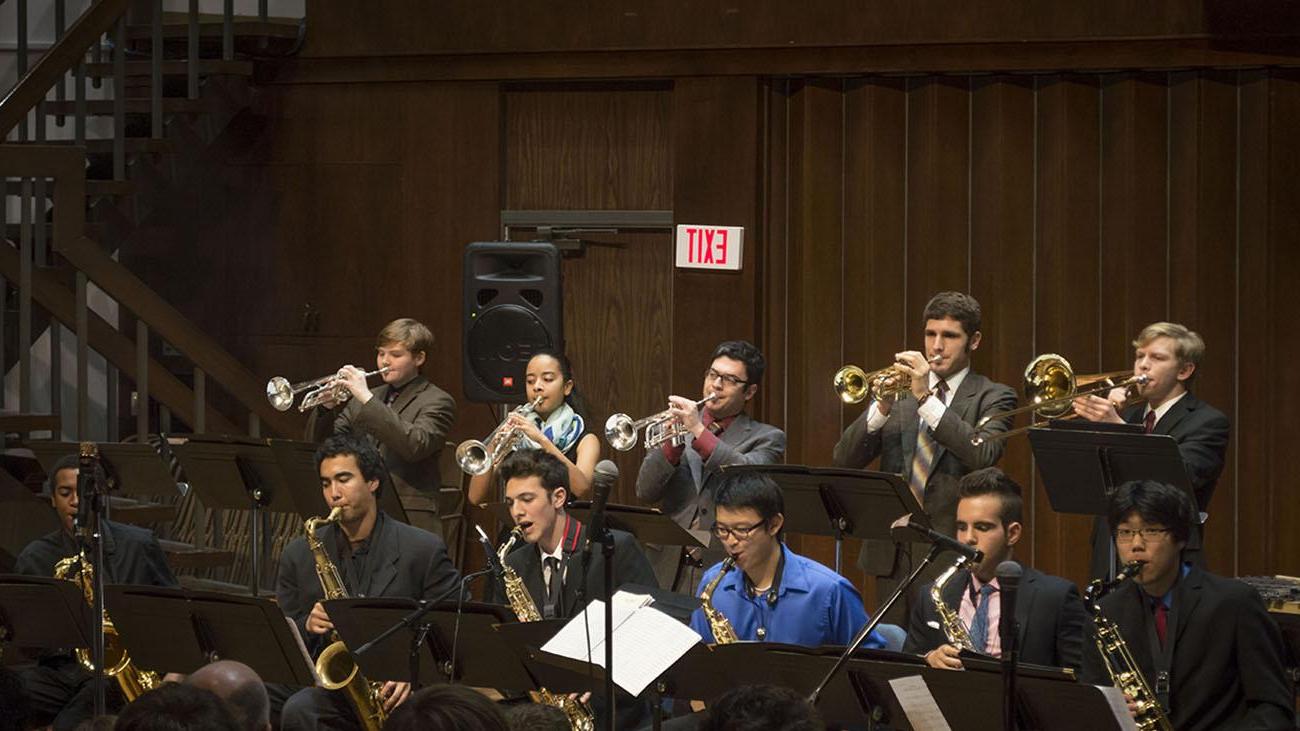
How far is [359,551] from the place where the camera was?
600 centimetres

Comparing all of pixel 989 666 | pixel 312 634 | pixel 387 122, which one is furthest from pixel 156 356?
pixel 989 666

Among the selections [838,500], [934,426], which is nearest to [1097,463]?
[934,426]

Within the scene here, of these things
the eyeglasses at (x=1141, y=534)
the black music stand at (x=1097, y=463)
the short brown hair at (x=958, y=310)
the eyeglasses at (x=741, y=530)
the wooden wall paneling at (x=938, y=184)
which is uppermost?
the wooden wall paneling at (x=938, y=184)

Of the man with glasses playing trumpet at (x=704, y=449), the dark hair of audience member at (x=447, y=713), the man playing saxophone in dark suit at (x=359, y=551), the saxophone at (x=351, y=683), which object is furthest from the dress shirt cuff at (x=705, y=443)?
the dark hair of audience member at (x=447, y=713)

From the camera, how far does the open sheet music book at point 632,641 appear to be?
14.7ft

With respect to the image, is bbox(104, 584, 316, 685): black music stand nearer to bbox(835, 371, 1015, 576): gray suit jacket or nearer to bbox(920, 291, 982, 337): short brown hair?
bbox(835, 371, 1015, 576): gray suit jacket

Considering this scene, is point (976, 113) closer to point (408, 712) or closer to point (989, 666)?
point (989, 666)

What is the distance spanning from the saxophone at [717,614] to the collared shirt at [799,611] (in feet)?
0.07

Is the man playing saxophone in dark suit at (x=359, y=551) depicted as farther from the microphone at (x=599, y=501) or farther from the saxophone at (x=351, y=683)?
the microphone at (x=599, y=501)

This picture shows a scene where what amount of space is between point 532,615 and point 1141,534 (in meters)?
1.91

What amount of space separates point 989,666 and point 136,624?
2.69 metres

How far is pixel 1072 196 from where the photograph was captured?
8016 mm

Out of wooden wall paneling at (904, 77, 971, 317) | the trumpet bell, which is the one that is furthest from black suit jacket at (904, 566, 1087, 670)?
the trumpet bell

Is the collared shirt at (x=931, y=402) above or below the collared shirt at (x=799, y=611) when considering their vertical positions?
above
